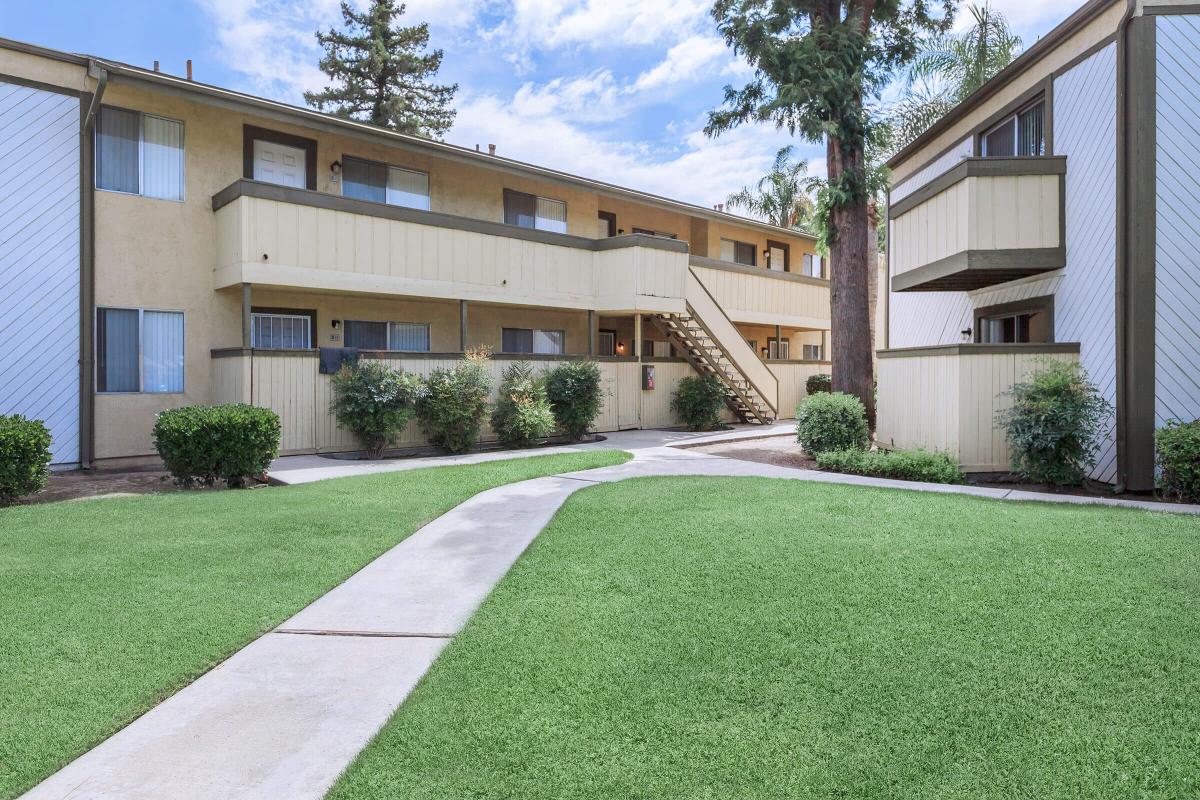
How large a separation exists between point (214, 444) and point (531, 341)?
9.79 m

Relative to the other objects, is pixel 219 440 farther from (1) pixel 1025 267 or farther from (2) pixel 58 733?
(1) pixel 1025 267

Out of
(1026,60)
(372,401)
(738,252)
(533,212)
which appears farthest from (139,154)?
(738,252)

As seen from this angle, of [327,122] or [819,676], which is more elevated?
[327,122]

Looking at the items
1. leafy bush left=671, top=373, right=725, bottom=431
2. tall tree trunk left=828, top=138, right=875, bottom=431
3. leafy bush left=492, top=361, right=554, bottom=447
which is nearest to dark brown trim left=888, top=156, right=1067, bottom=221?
tall tree trunk left=828, top=138, right=875, bottom=431

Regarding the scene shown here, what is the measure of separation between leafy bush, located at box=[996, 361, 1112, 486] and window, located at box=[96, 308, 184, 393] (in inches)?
530

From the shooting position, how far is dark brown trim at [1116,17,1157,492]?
9.12m

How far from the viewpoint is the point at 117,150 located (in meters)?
12.4

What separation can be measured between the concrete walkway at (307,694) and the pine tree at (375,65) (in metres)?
30.3

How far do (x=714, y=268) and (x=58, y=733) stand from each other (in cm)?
1928

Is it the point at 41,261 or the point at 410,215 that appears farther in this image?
the point at 410,215

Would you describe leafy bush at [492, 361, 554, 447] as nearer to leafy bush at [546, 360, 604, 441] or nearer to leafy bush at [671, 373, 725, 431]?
leafy bush at [546, 360, 604, 441]

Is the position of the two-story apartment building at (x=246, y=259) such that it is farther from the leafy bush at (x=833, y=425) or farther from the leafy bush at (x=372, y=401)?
the leafy bush at (x=833, y=425)

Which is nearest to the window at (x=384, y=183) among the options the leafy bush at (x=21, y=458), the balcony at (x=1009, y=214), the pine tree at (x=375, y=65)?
the leafy bush at (x=21, y=458)

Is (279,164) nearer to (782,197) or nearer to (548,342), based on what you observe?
(548,342)
